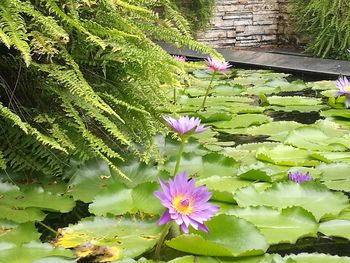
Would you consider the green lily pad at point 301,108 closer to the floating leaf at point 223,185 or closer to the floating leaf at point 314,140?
the floating leaf at point 314,140

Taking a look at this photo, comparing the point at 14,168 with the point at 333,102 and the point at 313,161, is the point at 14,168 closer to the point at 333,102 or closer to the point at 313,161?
the point at 313,161

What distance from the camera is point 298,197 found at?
1.12 m

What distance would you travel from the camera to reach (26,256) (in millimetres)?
885

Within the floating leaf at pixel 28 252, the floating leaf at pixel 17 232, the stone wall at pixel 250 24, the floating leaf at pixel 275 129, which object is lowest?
the stone wall at pixel 250 24

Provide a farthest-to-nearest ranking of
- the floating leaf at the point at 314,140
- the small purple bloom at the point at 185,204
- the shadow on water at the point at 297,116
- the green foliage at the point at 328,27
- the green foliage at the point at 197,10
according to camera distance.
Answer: the green foliage at the point at 197,10, the green foliage at the point at 328,27, the shadow on water at the point at 297,116, the floating leaf at the point at 314,140, the small purple bloom at the point at 185,204

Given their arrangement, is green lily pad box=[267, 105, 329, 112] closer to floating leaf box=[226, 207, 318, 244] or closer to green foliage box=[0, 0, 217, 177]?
green foliage box=[0, 0, 217, 177]

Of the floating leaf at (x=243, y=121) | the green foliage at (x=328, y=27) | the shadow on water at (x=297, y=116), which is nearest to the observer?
the floating leaf at (x=243, y=121)

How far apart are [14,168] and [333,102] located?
1.29 m

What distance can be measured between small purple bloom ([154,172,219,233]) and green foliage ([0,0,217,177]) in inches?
12.4

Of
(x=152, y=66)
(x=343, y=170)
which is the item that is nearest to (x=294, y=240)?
(x=343, y=170)

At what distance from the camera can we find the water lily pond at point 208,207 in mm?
891

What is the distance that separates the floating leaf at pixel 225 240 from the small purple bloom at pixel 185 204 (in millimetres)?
46

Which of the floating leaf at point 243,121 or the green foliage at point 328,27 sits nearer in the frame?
the floating leaf at point 243,121

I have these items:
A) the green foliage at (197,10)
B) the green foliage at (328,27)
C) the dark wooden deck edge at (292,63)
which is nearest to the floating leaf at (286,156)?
the dark wooden deck edge at (292,63)
